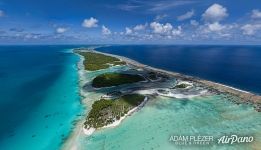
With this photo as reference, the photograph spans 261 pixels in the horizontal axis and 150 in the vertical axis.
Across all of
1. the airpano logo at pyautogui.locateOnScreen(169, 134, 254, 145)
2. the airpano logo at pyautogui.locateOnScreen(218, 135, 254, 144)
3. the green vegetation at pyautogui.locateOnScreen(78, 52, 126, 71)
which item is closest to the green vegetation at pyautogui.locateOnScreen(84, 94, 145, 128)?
the airpano logo at pyautogui.locateOnScreen(169, 134, 254, 145)

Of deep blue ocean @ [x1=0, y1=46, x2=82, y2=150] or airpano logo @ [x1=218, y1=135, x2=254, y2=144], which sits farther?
deep blue ocean @ [x1=0, y1=46, x2=82, y2=150]

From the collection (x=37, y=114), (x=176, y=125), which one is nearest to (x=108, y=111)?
(x=176, y=125)

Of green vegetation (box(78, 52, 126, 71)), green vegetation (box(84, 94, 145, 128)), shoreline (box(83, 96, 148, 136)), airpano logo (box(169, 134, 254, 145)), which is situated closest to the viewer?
airpano logo (box(169, 134, 254, 145))

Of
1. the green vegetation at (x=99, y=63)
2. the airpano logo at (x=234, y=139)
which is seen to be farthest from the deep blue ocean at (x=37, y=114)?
the green vegetation at (x=99, y=63)

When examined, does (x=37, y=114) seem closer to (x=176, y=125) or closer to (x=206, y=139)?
(x=176, y=125)

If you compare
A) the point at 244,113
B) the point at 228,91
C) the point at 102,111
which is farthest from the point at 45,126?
the point at 228,91

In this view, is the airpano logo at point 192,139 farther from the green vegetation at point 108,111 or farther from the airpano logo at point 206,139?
the green vegetation at point 108,111

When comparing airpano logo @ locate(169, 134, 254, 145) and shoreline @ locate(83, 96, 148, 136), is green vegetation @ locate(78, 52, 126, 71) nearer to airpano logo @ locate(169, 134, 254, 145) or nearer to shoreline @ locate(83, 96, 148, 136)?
shoreline @ locate(83, 96, 148, 136)
